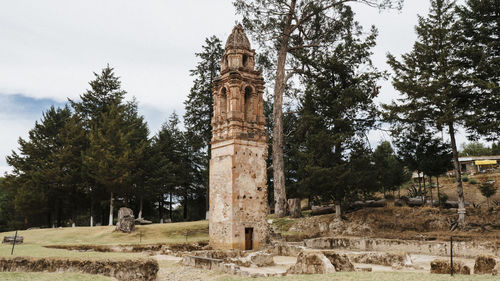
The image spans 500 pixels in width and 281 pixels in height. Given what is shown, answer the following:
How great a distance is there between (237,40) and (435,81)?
34.7ft

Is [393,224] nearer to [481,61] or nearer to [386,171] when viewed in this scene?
[386,171]

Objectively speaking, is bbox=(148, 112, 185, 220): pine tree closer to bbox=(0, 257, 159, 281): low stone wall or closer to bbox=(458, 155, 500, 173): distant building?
bbox=(0, 257, 159, 281): low stone wall

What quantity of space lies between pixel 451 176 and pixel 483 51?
2870 cm

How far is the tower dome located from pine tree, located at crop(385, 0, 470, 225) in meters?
8.72

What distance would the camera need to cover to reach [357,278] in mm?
8562

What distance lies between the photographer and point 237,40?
19781 millimetres

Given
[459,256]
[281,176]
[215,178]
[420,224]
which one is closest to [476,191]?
[420,224]


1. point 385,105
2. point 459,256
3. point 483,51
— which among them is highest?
point 483,51

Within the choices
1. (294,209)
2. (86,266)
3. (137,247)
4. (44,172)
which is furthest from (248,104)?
(44,172)

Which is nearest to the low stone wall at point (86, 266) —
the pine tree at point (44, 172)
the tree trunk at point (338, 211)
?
the tree trunk at point (338, 211)

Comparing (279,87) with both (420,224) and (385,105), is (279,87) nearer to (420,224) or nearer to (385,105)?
(385,105)

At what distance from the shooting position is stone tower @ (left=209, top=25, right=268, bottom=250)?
17.5 metres

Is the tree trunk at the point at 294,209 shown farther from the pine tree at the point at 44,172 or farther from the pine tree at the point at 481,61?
the pine tree at the point at 44,172

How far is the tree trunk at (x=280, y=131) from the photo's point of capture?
1002 inches
